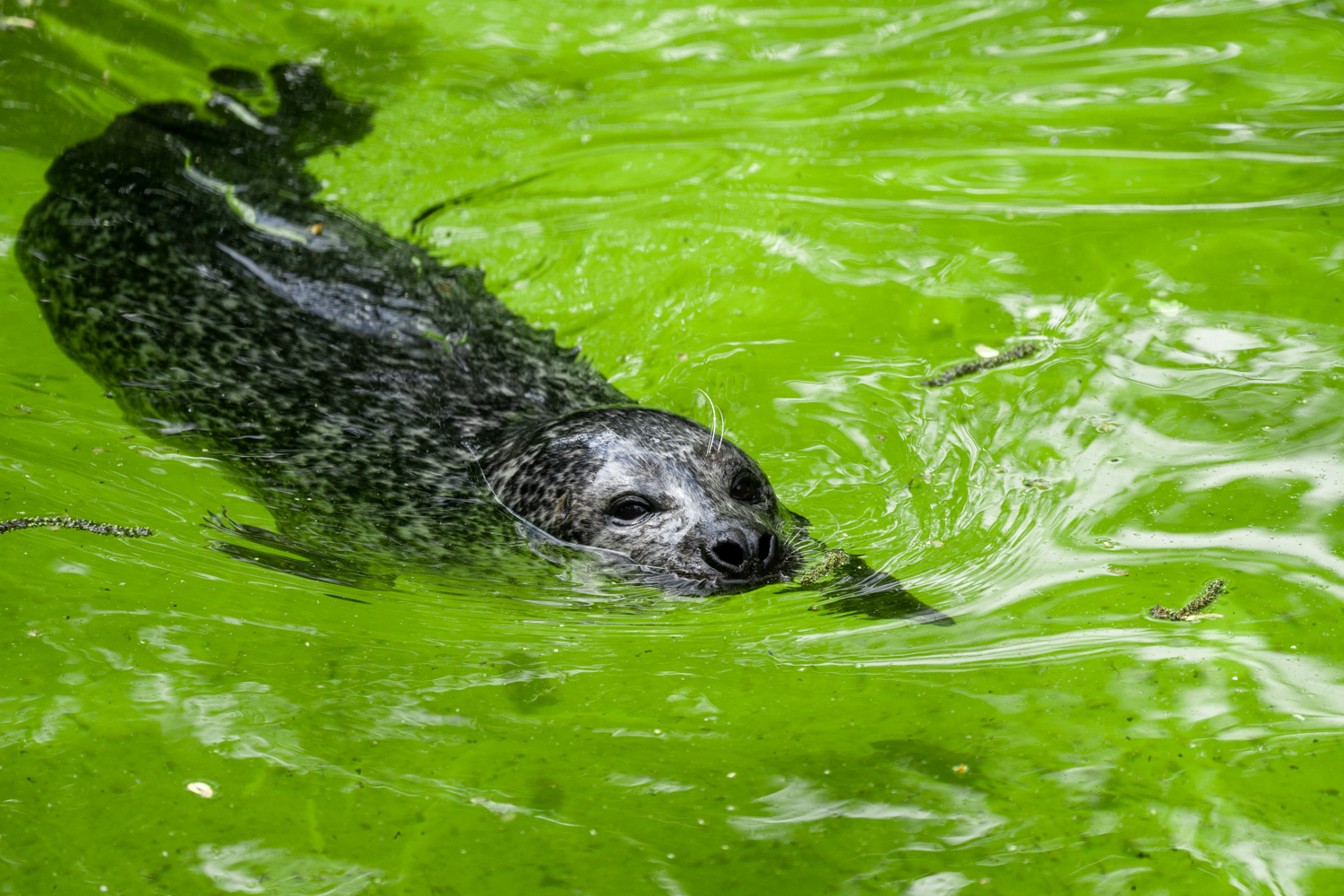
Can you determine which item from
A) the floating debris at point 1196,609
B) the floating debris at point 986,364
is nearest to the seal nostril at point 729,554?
the floating debris at point 1196,609

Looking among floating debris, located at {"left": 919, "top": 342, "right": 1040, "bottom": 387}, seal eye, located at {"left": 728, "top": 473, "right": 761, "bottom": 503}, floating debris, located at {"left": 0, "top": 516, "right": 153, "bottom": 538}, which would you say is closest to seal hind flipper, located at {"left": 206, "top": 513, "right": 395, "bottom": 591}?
floating debris, located at {"left": 0, "top": 516, "right": 153, "bottom": 538}

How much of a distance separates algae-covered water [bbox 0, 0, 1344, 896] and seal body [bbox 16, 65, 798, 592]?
0.22 metres

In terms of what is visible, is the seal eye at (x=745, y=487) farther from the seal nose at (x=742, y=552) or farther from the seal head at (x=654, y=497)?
the seal nose at (x=742, y=552)

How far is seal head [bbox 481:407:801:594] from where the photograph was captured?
13.8ft

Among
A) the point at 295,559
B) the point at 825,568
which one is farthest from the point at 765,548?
the point at 295,559

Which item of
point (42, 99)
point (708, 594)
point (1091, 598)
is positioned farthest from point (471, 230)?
point (1091, 598)

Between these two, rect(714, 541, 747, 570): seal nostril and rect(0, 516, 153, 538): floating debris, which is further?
rect(0, 516, 153, 538): floating debris

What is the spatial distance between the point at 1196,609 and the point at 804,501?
5.11 feet

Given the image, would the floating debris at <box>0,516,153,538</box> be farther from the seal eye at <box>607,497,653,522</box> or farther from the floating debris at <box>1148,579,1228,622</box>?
the floating debris at <box>1148,579,1228,622</box>

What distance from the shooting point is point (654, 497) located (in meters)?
4.48

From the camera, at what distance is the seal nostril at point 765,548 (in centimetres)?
414

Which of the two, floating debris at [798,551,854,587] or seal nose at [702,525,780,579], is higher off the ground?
seal nose at [702,525,780,579]

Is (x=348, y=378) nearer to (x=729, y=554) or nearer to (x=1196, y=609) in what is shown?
(x=729, y=554)

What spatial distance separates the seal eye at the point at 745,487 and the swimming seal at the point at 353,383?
0.01 m
